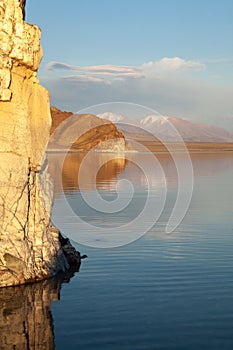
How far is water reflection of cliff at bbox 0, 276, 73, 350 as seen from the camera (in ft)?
32.9

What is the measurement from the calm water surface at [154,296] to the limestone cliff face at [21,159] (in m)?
1.28

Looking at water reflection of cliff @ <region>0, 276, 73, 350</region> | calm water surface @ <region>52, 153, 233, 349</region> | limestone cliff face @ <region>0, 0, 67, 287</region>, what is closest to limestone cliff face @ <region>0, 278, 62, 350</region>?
water reflection of cliff @ <region>0, 276, 73, 350</region>

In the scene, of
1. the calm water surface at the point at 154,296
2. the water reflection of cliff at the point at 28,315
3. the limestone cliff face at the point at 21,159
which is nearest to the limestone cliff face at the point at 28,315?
the water reflection of cliff at the point at 28,315

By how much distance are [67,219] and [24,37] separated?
12.1 m

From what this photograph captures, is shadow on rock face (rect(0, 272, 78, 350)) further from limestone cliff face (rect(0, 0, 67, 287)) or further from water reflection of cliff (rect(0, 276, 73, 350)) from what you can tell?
limestone cliff face (rect(0, 0, 67, 287))

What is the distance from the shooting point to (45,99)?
51.5 feet

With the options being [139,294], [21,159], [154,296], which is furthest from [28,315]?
[21,159]

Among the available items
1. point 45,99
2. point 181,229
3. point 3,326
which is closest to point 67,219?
point 181,229

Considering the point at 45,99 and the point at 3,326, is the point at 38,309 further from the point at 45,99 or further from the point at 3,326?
the point at 45,99

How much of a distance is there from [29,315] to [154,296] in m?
2.90

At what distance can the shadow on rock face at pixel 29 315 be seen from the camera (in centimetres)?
1005

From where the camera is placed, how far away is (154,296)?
12625 mm

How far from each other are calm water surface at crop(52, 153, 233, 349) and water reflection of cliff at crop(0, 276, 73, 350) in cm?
24

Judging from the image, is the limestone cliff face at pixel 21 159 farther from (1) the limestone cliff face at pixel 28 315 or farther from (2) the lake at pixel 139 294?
(2) the lake at pixel 139 294
